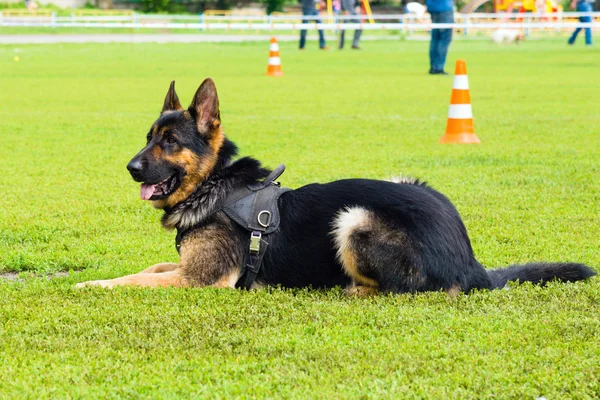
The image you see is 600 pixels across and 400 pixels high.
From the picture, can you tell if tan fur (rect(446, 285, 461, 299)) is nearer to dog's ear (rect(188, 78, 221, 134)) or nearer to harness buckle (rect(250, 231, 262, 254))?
harness buckle (rect(250, 231, 262, 254))

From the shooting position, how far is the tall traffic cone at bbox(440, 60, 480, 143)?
11.3 meters

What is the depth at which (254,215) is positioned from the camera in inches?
198

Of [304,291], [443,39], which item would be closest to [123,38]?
[443,39]

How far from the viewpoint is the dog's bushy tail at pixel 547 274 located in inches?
196

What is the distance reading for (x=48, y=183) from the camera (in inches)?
342

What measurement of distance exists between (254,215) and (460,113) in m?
6.95

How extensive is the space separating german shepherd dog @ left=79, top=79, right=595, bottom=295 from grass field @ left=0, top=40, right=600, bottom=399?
0.45 feet

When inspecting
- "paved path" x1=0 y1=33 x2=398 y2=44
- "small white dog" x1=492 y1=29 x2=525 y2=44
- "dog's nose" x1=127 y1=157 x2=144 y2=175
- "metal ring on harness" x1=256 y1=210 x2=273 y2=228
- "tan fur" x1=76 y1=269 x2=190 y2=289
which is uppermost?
"dog's nose" x1=127 y1=157 x2=144 y2=175

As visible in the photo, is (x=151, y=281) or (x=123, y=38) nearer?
(x=151, y=281)

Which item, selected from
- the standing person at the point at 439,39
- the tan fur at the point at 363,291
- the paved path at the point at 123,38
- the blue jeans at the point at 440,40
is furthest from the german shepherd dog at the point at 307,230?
the paved path at the point at 123,38

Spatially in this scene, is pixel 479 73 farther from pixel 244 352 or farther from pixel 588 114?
pixel 244 352

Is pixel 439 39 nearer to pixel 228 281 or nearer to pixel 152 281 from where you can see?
pixel 228 281

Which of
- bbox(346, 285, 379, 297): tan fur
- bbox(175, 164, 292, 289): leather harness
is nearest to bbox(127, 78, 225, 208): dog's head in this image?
bbox(175, 164, 292, 289): leather harness

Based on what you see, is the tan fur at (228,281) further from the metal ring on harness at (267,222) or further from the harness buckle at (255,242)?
the metal ring on harness at (267,222)
